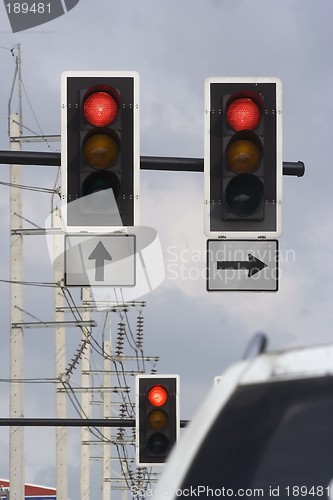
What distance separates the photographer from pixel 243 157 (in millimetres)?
9125

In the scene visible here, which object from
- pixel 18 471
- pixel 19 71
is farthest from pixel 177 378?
pixel 19 71

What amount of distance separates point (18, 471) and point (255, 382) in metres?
29.9

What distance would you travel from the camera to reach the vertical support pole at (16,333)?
3241 centimetres

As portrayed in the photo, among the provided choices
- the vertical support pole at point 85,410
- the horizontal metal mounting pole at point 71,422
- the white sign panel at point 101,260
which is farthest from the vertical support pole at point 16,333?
the white sign panel at point 101,260

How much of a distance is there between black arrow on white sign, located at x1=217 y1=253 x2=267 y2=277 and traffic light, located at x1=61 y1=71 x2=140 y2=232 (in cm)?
71

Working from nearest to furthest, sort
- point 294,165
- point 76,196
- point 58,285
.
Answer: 1. point 76,196
2. point 294,165
3. point 58,285

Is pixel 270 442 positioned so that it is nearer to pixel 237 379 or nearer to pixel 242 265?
pixel 237 379

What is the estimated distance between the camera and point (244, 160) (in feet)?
29.9

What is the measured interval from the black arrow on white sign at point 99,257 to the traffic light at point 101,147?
0.20 metres

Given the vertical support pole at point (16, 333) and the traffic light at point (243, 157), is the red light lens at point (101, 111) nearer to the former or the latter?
the traffic light at point (243, 157)

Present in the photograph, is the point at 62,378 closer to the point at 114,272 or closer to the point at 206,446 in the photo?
the point at 114,272

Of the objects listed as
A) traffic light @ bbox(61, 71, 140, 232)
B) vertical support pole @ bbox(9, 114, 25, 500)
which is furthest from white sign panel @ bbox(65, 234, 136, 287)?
vertical support pole @ bbox(9, 114, 25, 500)

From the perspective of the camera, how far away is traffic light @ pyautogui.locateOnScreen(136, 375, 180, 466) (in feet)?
51.1

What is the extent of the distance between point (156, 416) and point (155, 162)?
6.24 meters
